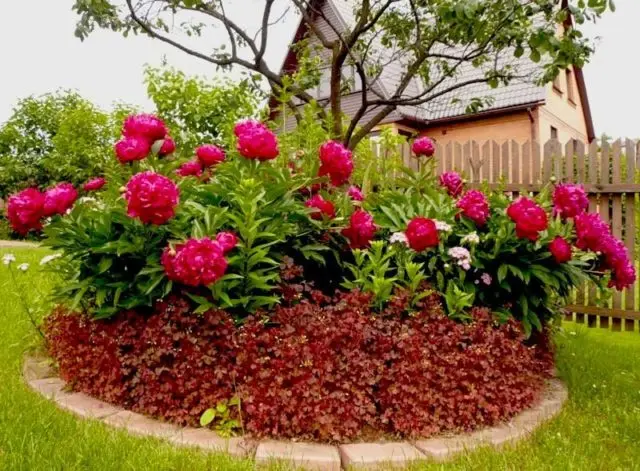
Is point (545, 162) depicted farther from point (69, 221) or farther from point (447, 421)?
point (69, 221)

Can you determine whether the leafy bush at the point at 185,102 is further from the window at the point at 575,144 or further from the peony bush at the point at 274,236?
the peony bush at the point at 274,236

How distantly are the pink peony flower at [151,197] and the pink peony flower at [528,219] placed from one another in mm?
1654

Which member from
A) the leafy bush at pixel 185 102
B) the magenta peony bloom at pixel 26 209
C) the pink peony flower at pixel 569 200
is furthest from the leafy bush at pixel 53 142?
the pink peony flower at pixel 569 200

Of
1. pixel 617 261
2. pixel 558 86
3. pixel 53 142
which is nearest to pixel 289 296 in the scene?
pixel 617 261

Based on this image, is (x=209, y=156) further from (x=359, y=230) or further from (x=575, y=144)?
(x=575, y=144)

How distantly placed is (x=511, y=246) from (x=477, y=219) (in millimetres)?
228

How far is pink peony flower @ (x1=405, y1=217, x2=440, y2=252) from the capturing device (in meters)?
2.71

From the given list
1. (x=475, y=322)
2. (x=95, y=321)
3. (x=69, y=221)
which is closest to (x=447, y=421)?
(x=475, y=322)

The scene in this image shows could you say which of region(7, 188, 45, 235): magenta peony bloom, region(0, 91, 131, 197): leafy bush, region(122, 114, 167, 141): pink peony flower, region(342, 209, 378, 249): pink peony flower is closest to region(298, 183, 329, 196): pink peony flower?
region(342, 209, 378, 249): pink peony flower

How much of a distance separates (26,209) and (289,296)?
4.15 ft

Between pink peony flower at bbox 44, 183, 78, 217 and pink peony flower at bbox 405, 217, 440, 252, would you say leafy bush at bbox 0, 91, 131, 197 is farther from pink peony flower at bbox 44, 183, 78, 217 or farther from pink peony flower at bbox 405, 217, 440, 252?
pink peony flower at bbox 405, 217, 440, 252

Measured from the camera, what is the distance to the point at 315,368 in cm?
241

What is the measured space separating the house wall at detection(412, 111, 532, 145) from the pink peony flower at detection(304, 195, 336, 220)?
37.4ft

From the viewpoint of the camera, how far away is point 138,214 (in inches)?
89.5
